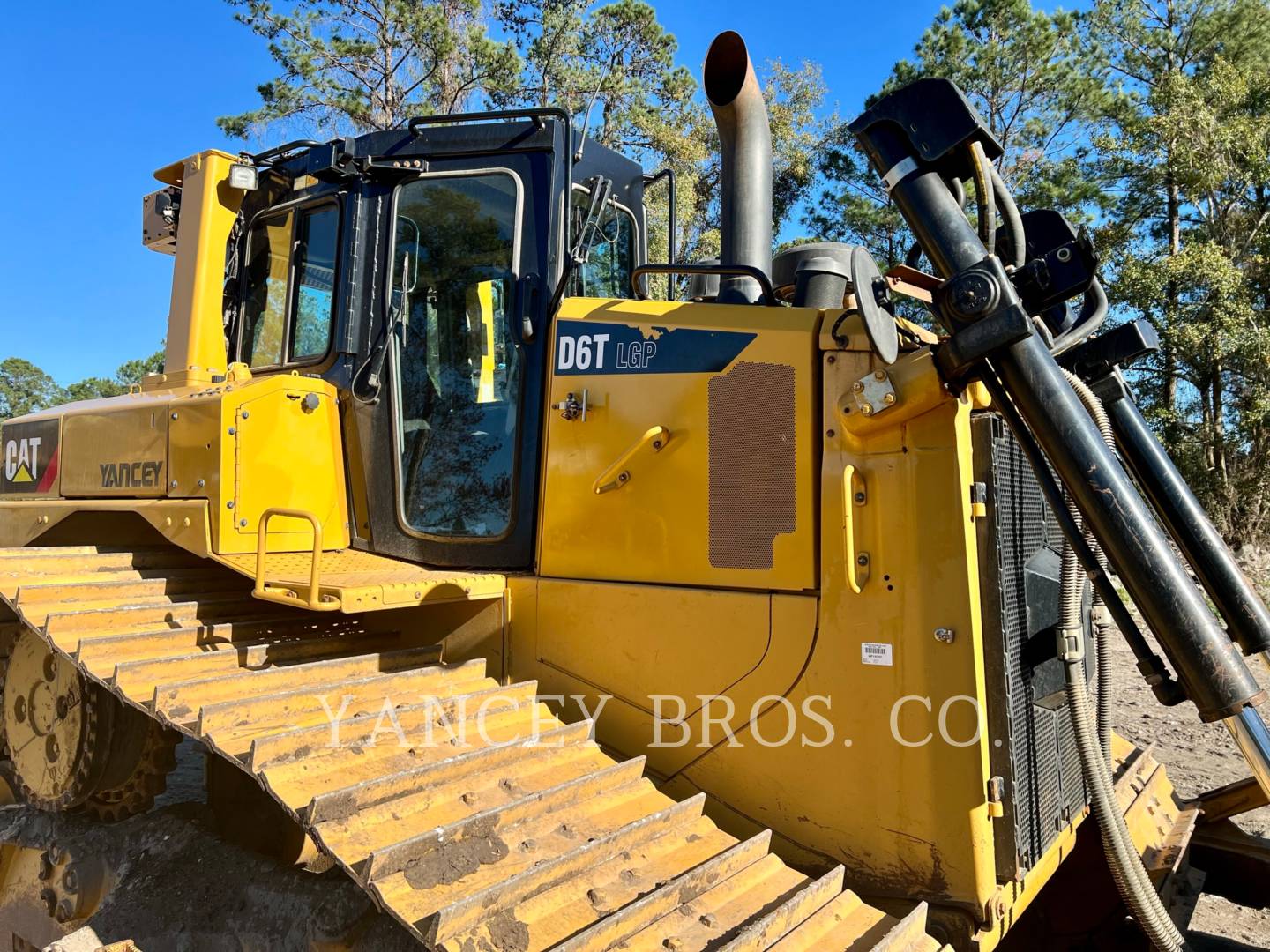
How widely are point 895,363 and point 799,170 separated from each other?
24.2 meters

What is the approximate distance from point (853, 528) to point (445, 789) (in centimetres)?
122

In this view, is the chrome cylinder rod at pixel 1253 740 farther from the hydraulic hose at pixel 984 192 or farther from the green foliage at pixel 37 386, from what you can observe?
the green foliage at pixel 37 386

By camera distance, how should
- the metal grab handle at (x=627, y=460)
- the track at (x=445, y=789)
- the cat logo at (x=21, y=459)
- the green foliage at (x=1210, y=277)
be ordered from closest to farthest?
the track at (x=445, y=789)
the metal grab handle at (x=627, y=460)
the cat logo at (x=21, y=459)
the green foliage at (x=1210, y=277)

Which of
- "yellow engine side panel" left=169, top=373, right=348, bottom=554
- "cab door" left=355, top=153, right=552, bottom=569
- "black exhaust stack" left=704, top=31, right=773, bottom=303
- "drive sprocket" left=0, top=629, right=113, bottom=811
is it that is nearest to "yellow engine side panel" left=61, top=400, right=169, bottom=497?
"yellow engine side panel" left=169, top=373, right=348, bottom=554

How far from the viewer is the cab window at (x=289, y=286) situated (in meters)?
3.43

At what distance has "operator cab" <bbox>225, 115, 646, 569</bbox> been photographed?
3.07 m

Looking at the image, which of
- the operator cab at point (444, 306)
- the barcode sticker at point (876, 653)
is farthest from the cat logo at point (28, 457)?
the barcode sticker at point (876, 653)

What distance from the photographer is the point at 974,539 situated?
2389 millimetres

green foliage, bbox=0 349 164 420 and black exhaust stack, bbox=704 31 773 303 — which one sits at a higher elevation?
green foliage, bbox=0 349 164 420

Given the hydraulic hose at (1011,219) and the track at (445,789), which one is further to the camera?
the hydraulic hose at (1011,219)

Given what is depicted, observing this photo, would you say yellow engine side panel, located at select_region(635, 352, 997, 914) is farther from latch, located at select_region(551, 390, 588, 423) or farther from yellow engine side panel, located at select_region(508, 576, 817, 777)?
latch, located at select_region(551, 390, 588, 423)

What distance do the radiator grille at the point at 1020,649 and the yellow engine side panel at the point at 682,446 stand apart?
47 centimetres

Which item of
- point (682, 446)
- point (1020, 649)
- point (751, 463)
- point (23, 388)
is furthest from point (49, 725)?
point (23, 388)

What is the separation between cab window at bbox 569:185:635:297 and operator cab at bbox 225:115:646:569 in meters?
0.02
